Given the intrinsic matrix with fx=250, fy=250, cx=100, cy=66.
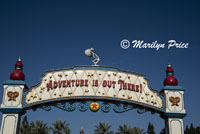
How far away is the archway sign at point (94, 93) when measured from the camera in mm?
16109

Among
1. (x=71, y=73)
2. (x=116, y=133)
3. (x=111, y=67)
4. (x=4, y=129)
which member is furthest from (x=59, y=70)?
(x=116, y=133)

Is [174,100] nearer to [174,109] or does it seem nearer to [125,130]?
[174,109]

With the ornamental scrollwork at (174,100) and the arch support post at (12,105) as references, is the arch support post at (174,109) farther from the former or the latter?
the arch support post at (12,105)

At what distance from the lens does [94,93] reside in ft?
53.6

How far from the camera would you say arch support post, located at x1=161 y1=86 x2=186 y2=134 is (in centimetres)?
1592

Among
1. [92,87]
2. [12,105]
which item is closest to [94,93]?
[92,87]

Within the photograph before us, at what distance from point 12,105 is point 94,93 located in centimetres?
528

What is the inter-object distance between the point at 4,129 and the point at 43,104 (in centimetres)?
278

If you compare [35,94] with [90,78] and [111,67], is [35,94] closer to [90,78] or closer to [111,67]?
[90,78]

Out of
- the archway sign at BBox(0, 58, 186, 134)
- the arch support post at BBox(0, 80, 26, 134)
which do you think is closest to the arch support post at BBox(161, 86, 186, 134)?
the archway sign at BBox(0, 58, 186, 134)

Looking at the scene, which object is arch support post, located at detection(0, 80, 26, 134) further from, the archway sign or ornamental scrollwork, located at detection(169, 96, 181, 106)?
ornamental scrollwork, located at detection(169, 96, 181, 106)

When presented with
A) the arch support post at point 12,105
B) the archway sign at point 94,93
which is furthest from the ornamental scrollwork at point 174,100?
the arch support post at point 12,105

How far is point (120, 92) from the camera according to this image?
16.6 metres

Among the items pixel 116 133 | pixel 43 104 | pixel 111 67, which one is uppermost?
pixel 111 67
